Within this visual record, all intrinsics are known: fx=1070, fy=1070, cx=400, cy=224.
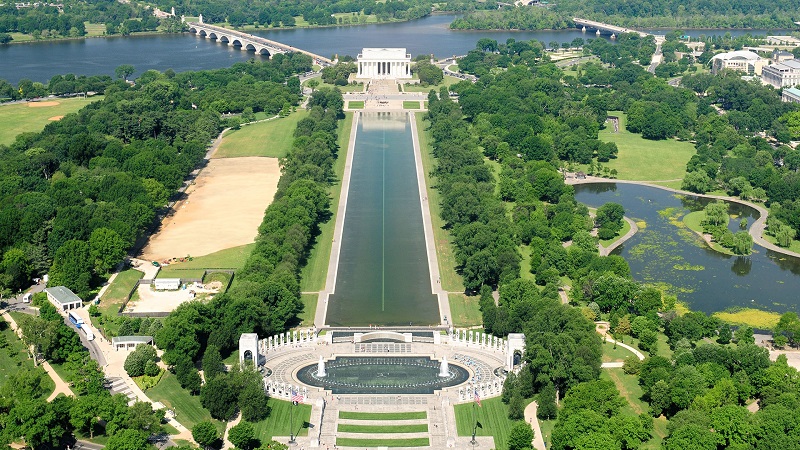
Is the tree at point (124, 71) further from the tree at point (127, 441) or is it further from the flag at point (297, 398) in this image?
the tree at point (127, 441)

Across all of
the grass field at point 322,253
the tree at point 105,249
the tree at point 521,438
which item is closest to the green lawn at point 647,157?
the grass field at point 322,253

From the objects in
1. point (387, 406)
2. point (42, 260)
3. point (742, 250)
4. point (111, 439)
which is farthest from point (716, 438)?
point (42, 260)

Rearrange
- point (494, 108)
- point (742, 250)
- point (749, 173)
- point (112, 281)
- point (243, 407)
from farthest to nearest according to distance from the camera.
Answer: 1. point (494, 108)
2. point (749, 173)
3. point (742, 250)
4. point (112, 281)
5. point (243, 407)

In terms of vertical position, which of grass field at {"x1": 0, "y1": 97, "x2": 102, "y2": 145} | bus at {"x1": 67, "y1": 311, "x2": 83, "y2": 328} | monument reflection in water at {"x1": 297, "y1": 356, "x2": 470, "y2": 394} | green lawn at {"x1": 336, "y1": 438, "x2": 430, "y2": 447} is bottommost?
green lawn at {"x1": 336, "y1": 438, "x2": 430, "y2": 447}

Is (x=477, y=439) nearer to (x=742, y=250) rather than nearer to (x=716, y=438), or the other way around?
(x=716, y=438)

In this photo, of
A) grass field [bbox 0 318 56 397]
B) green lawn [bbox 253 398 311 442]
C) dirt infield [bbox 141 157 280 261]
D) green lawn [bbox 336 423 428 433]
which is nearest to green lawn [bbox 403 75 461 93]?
dirt infield [bbox 141 157 280 261]

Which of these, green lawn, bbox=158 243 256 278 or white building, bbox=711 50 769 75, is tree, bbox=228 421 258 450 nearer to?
green lawn, bbox=158 243 256 278

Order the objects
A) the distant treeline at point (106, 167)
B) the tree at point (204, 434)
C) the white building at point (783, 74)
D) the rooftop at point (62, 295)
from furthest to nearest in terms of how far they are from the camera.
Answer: the white building at point (783, 74) → the distant treeline at point (106, 167) → the rooftop at point (62, 295) → the tree at point (204, 434)
